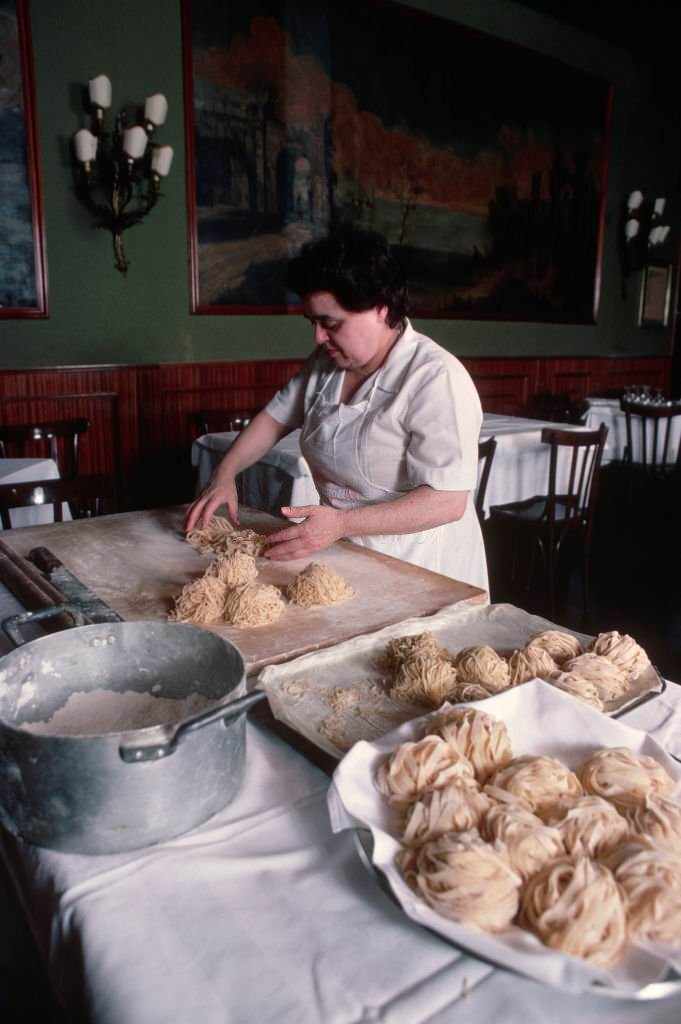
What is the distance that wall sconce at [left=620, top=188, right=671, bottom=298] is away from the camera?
8711mm

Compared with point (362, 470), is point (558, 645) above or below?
below

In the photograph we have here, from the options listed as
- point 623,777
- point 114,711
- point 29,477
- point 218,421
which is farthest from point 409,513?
point 218,421

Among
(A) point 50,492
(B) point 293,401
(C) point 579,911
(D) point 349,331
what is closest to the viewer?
(C) point 579,911

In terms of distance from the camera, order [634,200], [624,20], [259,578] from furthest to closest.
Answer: [634,200] < [624,20] < [259,578]

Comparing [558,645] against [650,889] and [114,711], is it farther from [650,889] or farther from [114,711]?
[114,711]

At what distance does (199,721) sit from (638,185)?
977cm

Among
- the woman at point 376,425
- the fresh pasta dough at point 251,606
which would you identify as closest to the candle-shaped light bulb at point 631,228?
the woman at point 376,425

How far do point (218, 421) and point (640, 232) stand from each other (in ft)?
20.9

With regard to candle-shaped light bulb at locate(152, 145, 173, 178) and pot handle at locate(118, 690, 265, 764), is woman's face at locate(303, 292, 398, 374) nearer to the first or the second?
pot handle at locate(118, 690, 265, 764)

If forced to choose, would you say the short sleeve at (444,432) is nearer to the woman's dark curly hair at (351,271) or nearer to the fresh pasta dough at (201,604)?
the woman's dark curly hair at (351,271)

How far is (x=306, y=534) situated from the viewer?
1864mm

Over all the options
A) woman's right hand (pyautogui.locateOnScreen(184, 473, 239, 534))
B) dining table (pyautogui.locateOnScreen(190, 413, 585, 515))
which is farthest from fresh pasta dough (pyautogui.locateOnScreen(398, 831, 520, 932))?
dining table (pyautogui.locateOnScreen(190, 413, 585, 515))

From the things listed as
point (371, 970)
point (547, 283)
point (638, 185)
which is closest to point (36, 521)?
point (371, 970)

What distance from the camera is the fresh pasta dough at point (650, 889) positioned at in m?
0.70
